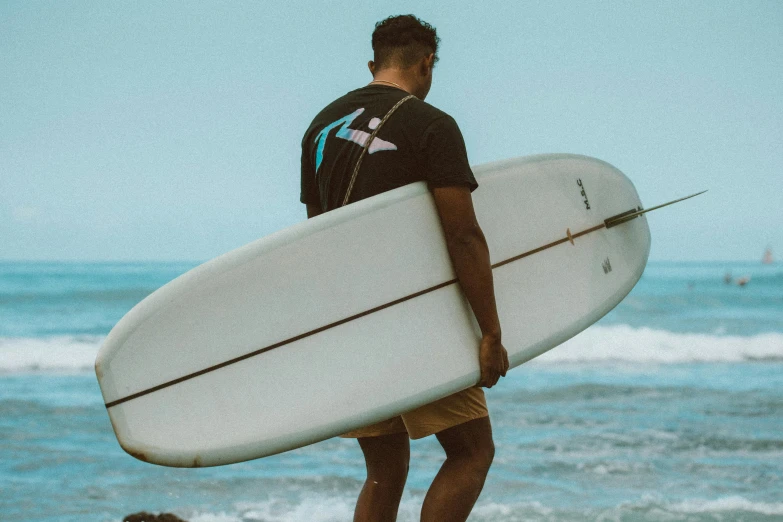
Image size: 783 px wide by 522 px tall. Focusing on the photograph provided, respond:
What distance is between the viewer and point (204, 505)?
3.92 m

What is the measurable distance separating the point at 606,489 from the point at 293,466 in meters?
1.76

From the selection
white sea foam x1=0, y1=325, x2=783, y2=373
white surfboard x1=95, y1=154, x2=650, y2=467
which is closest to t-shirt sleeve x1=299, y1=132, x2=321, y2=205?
white surfboard x1=95, y1=154, x2=650, y2=467

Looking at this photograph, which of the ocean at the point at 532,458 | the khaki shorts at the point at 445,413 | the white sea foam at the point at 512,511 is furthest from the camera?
the ocean at the point at 532,458

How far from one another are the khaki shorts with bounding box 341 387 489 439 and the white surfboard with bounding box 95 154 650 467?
1.3 inches

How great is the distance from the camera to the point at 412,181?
1969 millimetres

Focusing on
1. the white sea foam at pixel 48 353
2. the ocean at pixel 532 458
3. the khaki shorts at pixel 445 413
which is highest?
the khaki shorts at pixel 445 413

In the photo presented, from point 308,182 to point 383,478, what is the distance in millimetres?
816

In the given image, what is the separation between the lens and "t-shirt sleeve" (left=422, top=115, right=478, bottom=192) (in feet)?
5.89

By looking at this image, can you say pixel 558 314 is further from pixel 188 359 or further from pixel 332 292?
pixel 188 359

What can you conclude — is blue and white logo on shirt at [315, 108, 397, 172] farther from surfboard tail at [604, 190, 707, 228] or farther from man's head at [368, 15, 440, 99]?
surfboard tail at [604, 190, 707, 228]

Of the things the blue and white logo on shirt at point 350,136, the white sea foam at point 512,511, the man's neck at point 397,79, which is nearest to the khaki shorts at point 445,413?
the blue and white logo on shirt at point 350,136

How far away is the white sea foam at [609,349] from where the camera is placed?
1008 cm

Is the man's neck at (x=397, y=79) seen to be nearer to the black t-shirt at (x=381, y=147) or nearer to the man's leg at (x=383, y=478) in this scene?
the black t-shirt at (x=381, y=147)

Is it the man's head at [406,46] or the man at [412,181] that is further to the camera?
the man's head at [406,46]
